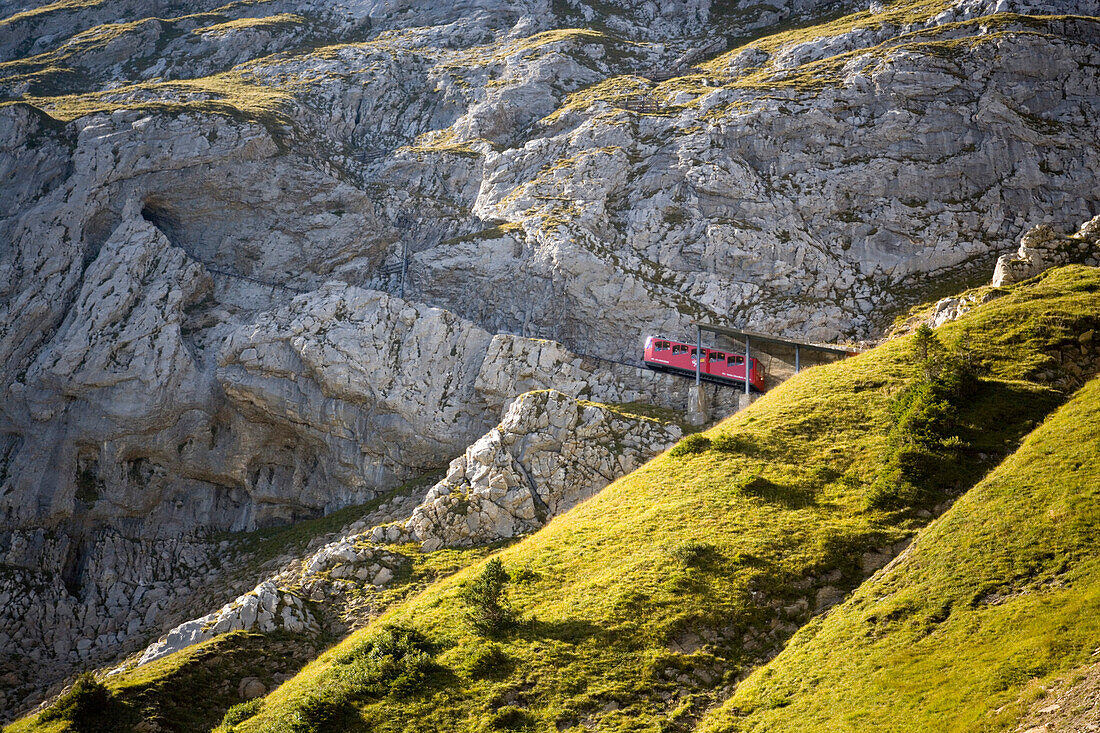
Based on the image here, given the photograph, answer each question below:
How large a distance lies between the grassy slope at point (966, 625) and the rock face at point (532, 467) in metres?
18.2

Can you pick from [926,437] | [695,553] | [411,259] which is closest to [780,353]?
[926,437]

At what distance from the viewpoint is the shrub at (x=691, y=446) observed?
108 feet

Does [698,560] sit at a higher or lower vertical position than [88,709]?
higher

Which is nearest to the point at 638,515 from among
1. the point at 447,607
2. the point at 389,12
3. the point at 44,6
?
the point at 447,607

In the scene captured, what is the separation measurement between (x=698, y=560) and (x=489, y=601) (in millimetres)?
7242

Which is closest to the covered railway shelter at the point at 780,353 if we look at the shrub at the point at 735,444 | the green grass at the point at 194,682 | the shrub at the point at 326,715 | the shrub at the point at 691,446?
the shrub at the point at 691,446

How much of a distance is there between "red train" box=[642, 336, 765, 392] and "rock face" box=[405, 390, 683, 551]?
6.18 m

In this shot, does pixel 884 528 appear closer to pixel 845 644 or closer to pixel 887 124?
pixel 845 644

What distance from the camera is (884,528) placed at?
23875 millimetres

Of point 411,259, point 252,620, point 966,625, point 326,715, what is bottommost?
point 252,620

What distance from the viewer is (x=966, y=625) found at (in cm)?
1738

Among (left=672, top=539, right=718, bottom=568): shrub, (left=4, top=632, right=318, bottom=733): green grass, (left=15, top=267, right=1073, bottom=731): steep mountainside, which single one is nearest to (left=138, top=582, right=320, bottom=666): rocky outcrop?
(left=4, top=632, right=318, bottom=733): green grass

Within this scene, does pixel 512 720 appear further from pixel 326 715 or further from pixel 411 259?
pixel 411 259

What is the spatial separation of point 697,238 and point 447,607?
3688 centimetres
